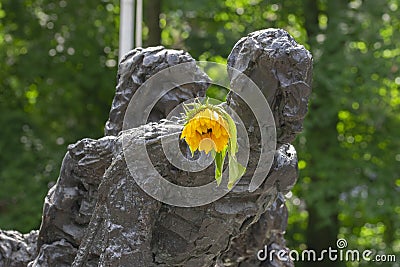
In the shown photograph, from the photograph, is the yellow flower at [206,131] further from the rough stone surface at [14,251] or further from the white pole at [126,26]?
the white pole at [126,26]

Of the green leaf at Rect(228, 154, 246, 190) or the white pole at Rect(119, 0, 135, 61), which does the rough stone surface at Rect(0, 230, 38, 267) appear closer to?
the green leaf at Rect(228, 154, 246, 190)

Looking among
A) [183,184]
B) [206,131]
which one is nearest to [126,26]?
[183,184]

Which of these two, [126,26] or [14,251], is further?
[126,26]

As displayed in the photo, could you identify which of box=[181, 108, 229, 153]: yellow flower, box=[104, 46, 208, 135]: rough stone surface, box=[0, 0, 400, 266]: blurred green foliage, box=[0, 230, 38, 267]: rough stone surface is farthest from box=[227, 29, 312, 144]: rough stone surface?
box=[0, 0, 400, 266]: blurred green foliage

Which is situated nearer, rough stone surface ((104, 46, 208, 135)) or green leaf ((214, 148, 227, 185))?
green leaf ((214, 148, 227, 185))

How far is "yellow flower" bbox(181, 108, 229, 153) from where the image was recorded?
2119 millimetres

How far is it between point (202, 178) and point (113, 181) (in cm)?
28

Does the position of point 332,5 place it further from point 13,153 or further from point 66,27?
point 13,153

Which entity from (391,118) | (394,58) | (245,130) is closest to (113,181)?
(245,130)

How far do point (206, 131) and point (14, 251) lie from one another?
129 centimetres

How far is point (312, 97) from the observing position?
21.0 ft

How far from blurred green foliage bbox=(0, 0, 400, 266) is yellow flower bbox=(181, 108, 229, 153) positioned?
3963mm

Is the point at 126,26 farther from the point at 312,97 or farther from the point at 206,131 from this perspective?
the point at 206,131

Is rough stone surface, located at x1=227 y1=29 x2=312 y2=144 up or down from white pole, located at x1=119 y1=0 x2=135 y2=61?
up
